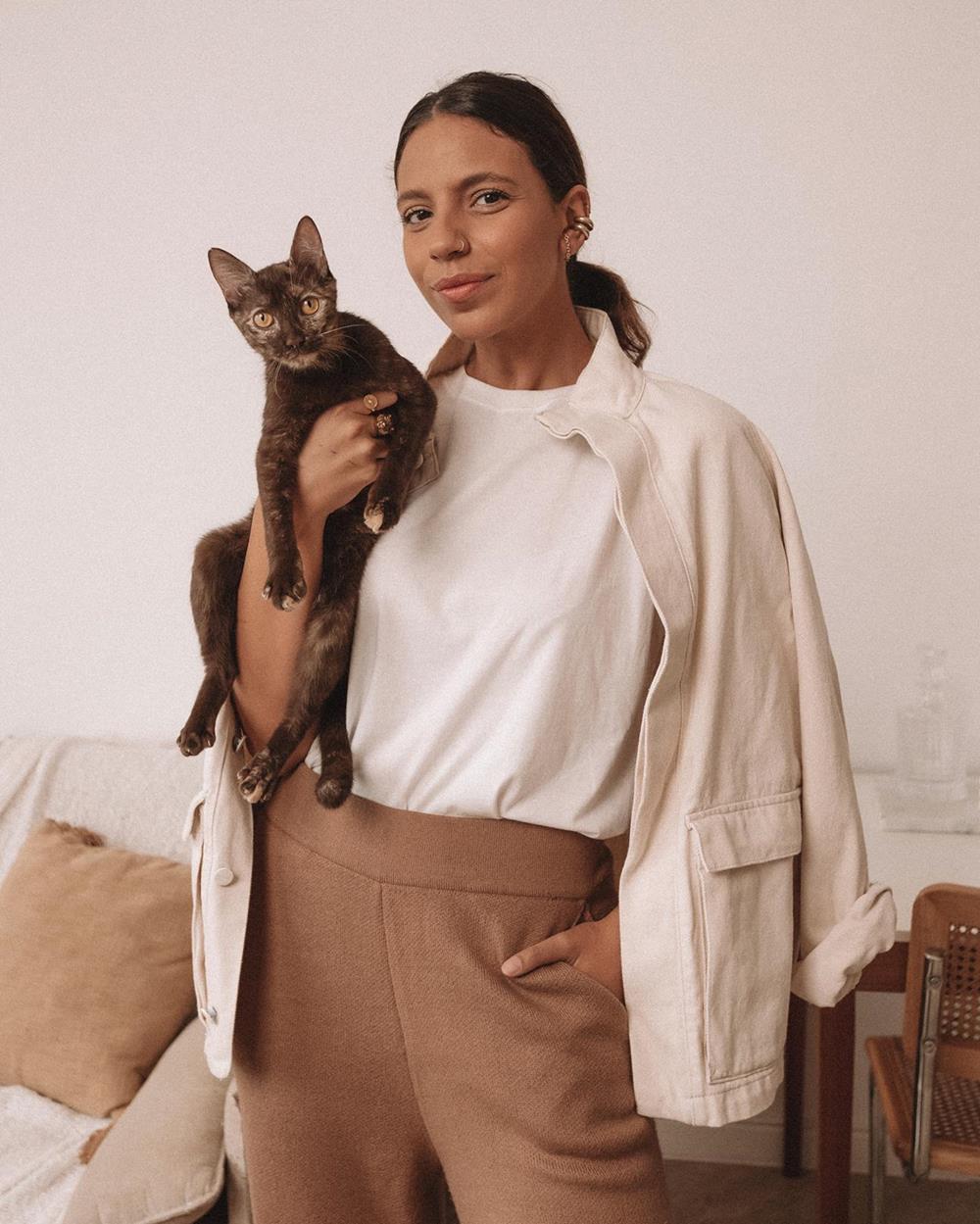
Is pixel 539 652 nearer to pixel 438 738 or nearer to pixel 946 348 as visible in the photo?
pixel 438 738

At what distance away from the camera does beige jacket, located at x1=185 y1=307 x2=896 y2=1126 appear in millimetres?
1104

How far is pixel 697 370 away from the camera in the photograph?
2391 millimetres

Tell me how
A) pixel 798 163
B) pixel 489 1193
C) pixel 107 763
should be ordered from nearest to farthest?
pixel 489 1193, pixel 798 163, pixel 107 763

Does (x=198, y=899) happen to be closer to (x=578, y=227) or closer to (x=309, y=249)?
(x=309, y=249)

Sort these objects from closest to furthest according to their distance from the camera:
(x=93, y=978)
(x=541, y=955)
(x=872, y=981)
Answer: (x=541, y=955) → (x=872, y=981) → (x=93, y=978)

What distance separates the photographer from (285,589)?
1.13 m

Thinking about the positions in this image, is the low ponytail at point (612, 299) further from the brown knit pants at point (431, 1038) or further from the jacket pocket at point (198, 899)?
the jacket pocket at point (198, 899)

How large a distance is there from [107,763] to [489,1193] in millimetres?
1652

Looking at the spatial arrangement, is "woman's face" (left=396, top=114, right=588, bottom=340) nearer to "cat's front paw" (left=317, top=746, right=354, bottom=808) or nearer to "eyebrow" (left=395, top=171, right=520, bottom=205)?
"eyebrow" (left=395, top=171, right=520, bottom=205)

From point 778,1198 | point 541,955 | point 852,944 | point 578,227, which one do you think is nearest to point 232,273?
point 578,227

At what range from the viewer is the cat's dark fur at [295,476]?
1.18m

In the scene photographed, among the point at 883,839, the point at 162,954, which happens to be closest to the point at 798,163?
the point at 883,839

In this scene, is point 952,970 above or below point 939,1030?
above

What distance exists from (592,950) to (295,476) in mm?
572
